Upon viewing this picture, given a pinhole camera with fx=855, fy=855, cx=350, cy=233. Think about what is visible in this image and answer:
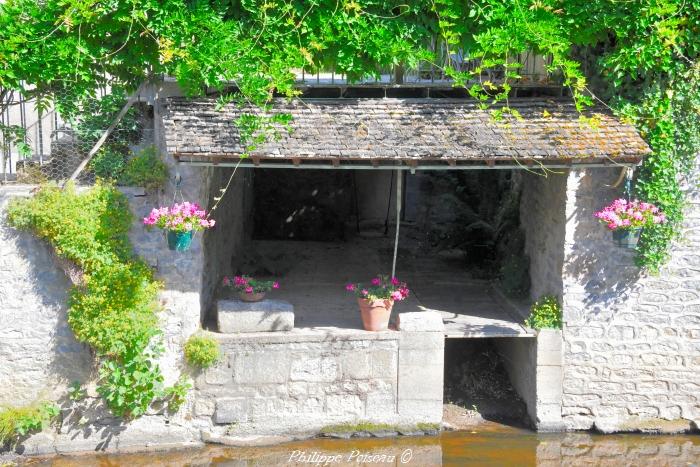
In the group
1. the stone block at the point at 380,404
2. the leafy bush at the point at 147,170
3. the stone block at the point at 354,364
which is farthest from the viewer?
the stone block at the point at 380,404

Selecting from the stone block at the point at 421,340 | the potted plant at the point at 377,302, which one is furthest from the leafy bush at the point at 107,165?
the stone block at the point at 421,340

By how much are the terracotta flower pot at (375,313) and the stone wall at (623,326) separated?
1.88 m

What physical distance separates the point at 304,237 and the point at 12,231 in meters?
6.35

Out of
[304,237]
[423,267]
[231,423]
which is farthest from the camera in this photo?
[304,237]

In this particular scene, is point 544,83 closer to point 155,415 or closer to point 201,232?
point 201,232

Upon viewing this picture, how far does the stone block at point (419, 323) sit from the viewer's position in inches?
351

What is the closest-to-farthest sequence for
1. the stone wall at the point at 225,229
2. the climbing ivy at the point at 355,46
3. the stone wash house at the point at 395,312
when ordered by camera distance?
the climbing ivy at the point at 355,46 → the stone wash house at the point at 395,312 → the stone wall at the point at 225,229

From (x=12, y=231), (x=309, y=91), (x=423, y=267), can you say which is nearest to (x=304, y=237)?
(x=423, y=267)

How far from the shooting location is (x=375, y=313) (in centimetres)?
895

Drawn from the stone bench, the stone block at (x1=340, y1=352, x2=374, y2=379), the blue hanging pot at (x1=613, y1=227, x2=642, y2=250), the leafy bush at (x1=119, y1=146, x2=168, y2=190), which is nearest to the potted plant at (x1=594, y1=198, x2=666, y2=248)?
the blue hanging pot at (x1=613, y1=227, x2=642, y2=250)

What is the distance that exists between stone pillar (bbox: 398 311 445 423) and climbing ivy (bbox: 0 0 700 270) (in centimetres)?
234

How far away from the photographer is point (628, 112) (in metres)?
8.57

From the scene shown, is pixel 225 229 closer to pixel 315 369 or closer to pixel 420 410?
pixel 315 369

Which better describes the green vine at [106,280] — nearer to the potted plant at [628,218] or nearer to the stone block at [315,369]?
the stone block at [315,369]
